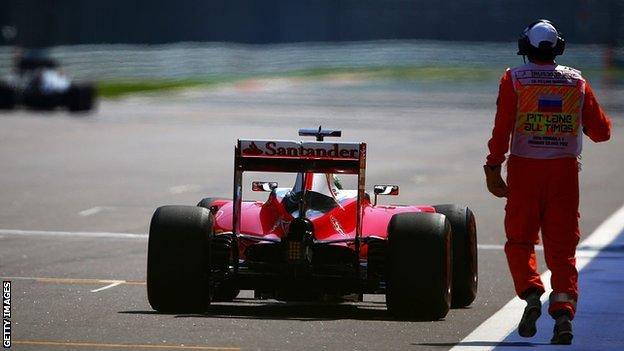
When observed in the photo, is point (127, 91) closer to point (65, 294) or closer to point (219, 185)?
point (219, 185)

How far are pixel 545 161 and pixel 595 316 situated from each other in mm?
1757

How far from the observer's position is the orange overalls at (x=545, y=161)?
34.2 feet

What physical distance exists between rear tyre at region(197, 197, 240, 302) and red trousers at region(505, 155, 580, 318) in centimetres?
195

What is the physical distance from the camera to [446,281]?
1125 cm

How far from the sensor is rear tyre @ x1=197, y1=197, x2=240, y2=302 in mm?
11570

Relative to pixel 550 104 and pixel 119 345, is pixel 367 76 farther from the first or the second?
pixel 119 345

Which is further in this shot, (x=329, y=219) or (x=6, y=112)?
(x=6, y=112)

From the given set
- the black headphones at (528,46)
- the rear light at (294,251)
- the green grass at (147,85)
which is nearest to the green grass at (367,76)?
the green grass at (147,85)

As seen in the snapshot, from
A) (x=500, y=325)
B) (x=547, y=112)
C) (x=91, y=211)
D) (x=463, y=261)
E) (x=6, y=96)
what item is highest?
(x=547, y=112)

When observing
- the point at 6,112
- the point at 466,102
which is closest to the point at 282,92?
the point at 466,102

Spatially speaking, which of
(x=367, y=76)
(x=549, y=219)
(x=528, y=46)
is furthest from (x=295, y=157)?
(x=367, y=76)

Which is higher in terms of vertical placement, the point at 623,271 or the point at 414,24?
the point at 623,271

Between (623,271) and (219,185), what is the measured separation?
11576mm

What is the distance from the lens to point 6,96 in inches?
1971
